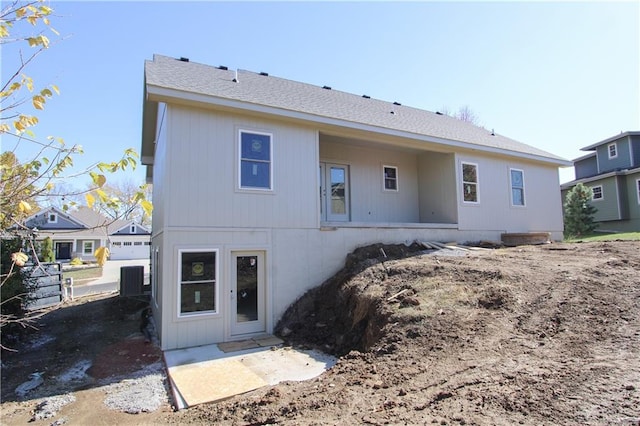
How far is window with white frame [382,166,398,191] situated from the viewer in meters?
12.5

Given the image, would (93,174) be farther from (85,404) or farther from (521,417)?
(85,404)

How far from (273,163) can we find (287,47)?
5.18m

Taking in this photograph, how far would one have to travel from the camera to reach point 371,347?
18.6 ft

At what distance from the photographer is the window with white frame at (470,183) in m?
11.9

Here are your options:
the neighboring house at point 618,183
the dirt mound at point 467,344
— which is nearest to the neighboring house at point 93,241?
the dirt mound at point 467,344

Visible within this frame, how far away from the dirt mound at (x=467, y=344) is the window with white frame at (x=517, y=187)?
4.55m

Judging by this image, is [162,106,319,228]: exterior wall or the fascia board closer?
the fascia board

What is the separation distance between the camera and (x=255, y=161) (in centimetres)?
840

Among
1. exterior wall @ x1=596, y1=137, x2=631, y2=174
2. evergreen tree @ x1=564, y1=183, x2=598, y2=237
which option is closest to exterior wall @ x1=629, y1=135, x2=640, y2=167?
exterior wall @ x1=596, y1=137, x2=631, y2=174

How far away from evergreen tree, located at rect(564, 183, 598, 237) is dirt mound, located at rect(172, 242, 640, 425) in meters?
15.3

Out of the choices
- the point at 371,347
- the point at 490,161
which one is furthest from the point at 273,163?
the point at 490,161

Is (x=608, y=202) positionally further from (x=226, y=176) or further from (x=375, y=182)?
(x=226, y=176)

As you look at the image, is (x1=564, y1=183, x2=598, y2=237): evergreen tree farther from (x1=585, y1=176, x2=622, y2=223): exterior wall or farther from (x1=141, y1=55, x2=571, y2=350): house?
(x1=141, y1=55, x2=571, y2=350): house

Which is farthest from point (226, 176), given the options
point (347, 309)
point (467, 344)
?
point (467, 344)
